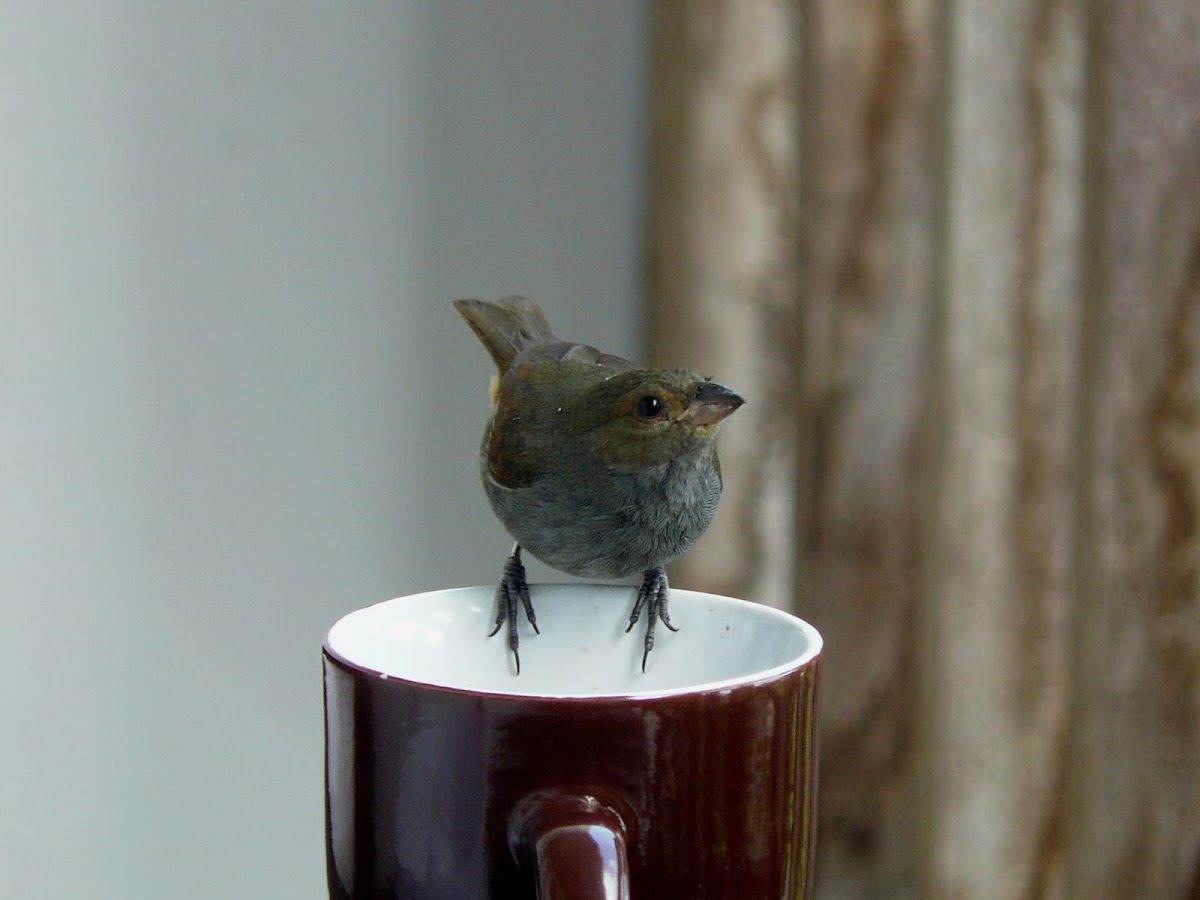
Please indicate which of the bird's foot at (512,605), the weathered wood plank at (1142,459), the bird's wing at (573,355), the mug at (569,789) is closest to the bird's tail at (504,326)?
the bird's wing at (573,355)

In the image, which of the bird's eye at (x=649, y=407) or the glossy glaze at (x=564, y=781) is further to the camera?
the bird's eye at (x=649, y=407)

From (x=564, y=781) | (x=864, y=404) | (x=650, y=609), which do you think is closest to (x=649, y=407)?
(x=650, y=609)

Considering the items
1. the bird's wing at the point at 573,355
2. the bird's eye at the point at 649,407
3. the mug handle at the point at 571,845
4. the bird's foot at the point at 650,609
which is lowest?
the mug handle at the point at 571,845

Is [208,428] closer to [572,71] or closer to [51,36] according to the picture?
[51,36]

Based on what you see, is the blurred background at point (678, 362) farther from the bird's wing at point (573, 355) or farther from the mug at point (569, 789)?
the mug at point (569, 789)

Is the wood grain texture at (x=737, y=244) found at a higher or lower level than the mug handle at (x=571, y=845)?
higher

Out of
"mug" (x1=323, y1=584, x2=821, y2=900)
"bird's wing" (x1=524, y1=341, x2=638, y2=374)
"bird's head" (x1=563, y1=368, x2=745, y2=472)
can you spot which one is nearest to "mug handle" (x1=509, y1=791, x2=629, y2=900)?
"mug" (x1=323, y1=584, x2=821, y2=900)

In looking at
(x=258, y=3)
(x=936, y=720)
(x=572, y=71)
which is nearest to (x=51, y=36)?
(x=258, y=3)
